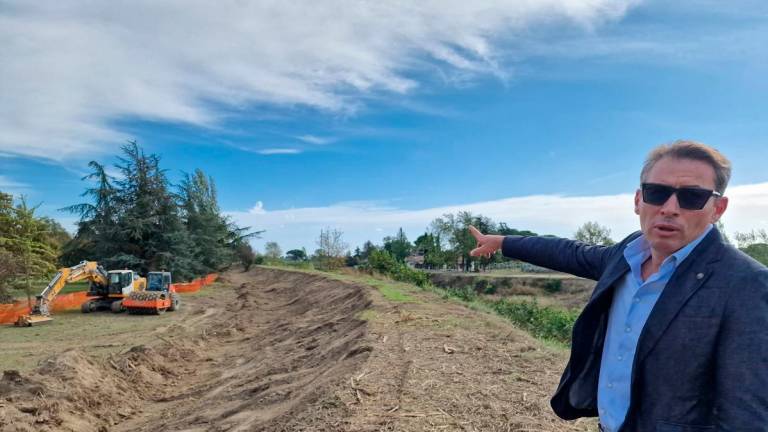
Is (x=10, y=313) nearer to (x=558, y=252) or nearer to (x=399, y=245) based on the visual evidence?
(x=558, y=252)

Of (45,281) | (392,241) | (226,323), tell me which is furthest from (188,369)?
(392,241)

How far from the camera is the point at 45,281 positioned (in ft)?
92.0

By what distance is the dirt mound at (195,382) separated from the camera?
688cm

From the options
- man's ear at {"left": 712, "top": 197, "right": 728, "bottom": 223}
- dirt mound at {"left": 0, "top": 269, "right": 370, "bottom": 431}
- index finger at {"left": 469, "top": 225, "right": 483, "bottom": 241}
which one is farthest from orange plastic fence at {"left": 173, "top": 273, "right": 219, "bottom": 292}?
man's ear at {"left": 712, "top": 197, "right": 728, "bottom": 223}

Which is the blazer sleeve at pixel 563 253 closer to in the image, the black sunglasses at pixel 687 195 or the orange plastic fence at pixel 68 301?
the black sunglasses at pixel 687 195

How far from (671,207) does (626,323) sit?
0.46 meters

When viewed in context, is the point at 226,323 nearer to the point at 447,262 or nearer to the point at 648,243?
the point at 648,243

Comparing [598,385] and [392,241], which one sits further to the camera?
[392,241]

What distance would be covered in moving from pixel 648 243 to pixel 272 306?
2206cm

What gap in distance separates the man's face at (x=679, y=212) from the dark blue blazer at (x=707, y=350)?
0.06 meters

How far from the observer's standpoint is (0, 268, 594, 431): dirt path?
5102 millimetres

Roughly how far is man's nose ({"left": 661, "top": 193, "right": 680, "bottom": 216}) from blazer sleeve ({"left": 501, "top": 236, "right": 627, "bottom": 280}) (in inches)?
16.5

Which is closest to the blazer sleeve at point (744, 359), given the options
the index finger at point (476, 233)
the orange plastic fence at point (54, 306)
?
the index finger at point (476, 233)

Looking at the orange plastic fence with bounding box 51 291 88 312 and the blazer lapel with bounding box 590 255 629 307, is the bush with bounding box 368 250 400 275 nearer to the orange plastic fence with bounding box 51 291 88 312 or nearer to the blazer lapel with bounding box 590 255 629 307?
the orange plastic fence with bounding box 51 291 88 312
